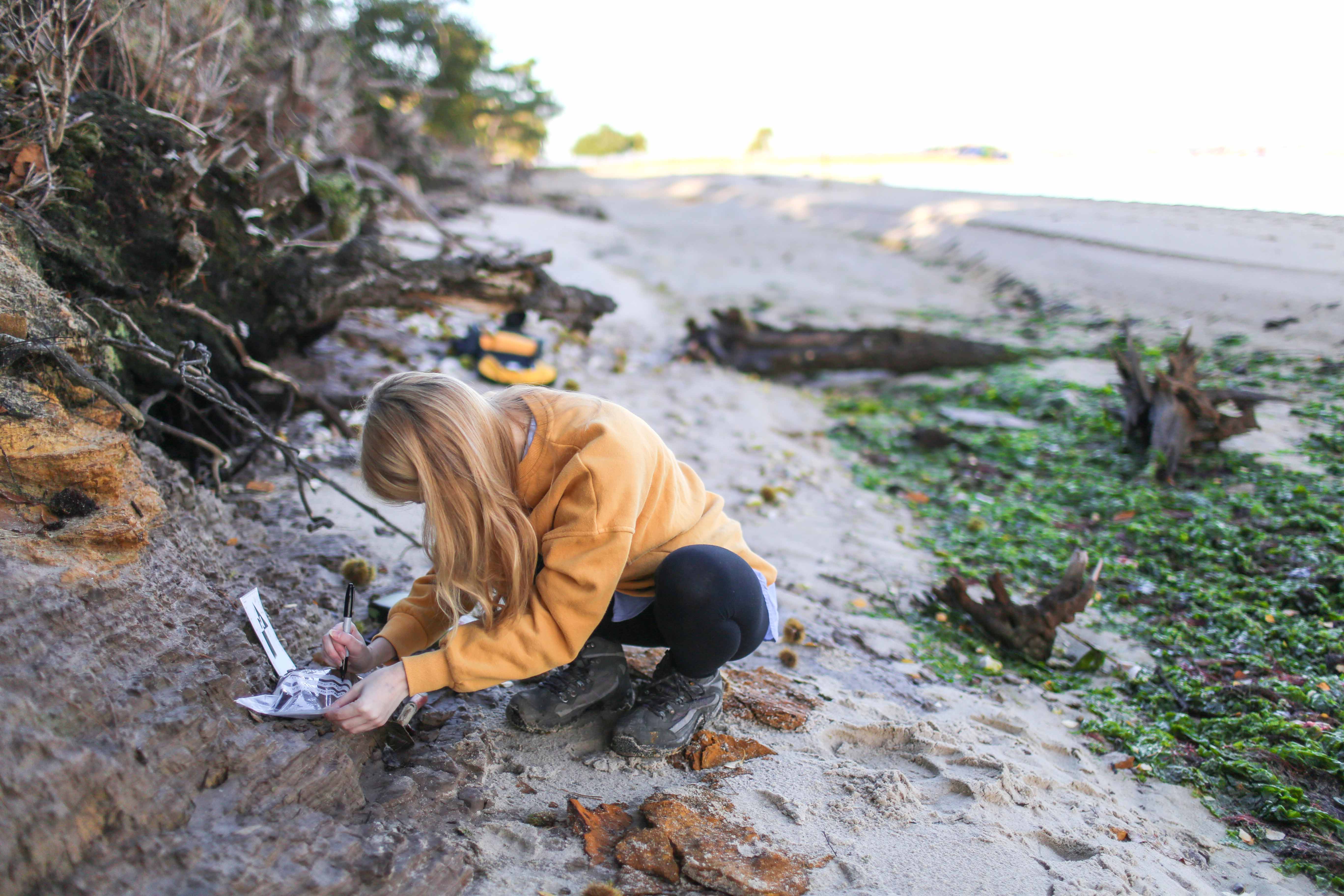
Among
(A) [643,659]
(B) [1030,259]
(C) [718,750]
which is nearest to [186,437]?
(A) [643,659]

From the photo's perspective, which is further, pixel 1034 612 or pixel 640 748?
pixel 1034 612

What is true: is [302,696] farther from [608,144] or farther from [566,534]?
[608,144]

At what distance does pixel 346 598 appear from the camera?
2.04 meters

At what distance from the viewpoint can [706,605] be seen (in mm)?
1769

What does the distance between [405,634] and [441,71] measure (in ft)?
63.5

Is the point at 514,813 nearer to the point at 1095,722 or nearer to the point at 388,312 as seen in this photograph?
the point at 1095,722

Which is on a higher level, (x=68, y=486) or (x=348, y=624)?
(x=68, y=486)

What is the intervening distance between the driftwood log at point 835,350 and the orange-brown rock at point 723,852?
492 centimetres

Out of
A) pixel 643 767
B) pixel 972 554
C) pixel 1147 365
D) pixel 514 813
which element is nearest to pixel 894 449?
pixel 972 554

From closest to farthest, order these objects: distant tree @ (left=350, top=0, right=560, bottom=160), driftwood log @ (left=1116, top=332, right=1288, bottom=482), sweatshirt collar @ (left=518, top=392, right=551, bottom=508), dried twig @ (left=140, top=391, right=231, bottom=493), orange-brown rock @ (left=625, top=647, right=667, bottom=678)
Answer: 1. sweatshirt collar @ (left=518, top=392, right=551, bottom=508)
2. orange-brown rock @ (left=625, top=647, right=667, bottom=678)
3. dried twig @ (left=140, top=391, right=231, bottom=493)
4. driftwood log @ (left=1116, top=332, right=1288, bottom=482)
5. distant tree @ (left=350, top=0, right=560, bottom=160)

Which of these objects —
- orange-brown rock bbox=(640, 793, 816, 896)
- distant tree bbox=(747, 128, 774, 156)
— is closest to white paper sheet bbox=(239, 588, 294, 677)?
orange-brown rock bbox=(640, 793, 816, 896)

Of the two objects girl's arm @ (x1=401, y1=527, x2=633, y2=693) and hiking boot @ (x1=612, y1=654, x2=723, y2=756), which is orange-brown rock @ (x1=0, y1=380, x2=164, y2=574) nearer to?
girl's arm @ (x1=401, y1=527, x2=633, y2=693)

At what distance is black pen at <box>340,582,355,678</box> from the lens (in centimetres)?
181

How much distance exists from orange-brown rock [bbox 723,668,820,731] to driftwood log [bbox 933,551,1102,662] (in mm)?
932
